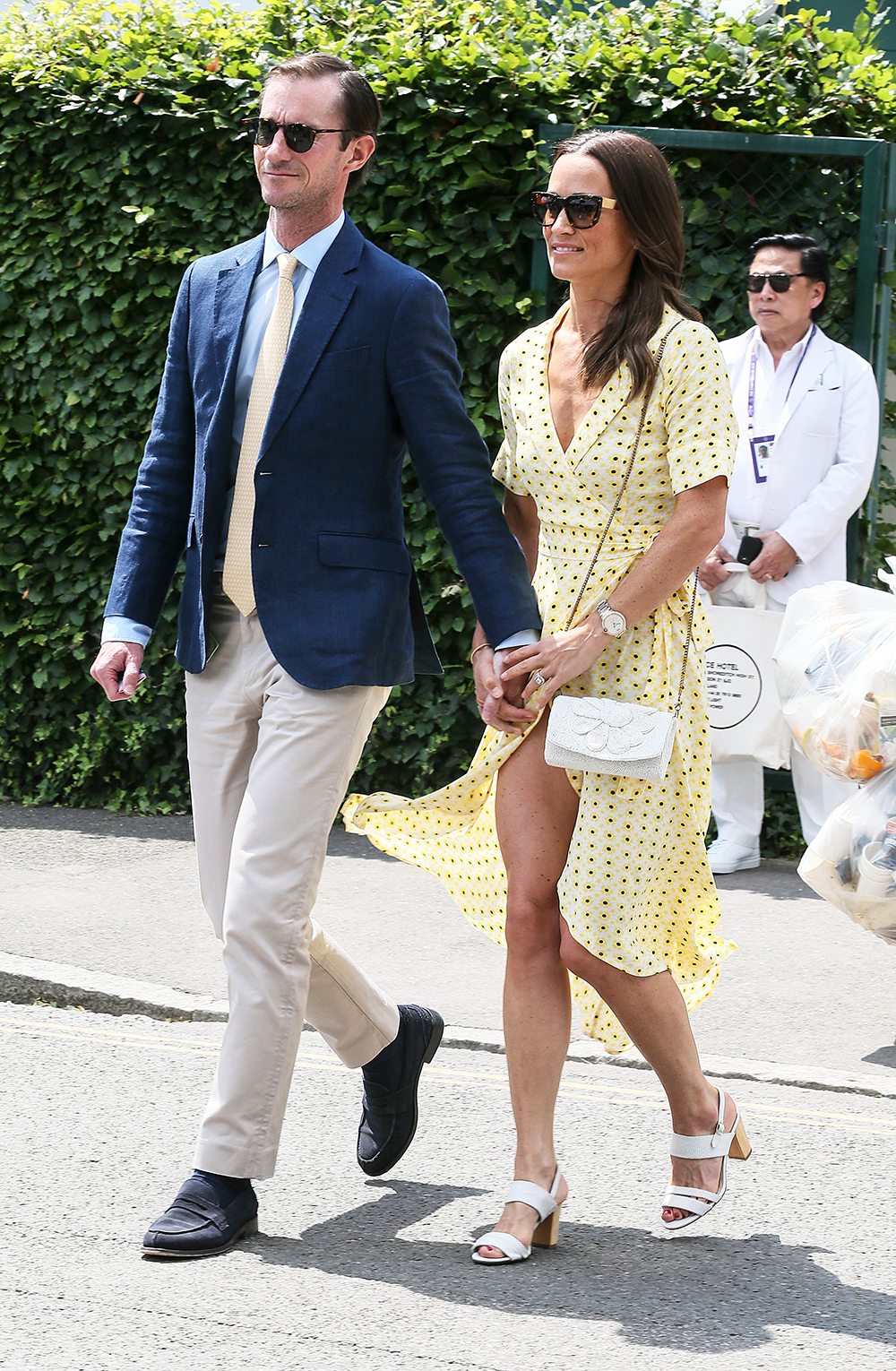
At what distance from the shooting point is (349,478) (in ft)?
11.5

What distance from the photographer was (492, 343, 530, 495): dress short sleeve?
3594 mm

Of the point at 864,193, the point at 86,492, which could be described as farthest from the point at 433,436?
the point at 86,492

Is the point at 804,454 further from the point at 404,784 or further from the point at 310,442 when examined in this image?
the point at 310,442

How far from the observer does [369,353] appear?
138 inches

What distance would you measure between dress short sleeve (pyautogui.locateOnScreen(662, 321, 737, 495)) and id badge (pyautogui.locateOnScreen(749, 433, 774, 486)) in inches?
129

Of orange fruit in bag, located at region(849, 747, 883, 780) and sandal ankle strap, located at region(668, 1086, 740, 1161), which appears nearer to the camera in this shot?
sandal ankle strap, located at region(668, 1086, 740, 1161)

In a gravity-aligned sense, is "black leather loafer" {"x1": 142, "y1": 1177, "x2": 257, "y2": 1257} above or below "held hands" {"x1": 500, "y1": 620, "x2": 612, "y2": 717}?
below

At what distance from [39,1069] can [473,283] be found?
3.75 meters

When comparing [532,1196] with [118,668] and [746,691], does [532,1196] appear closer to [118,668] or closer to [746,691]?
[118,668]

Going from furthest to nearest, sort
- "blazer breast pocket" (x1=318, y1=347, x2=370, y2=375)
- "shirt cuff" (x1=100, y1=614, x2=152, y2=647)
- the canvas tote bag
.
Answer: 1. the canvas tote bag
2. "shirt cuff" (x1=100, y1=614, x2=152, y2=647)
3. "blazer breast pocket" (x1=318, y1=347, x2=370, y2=375)

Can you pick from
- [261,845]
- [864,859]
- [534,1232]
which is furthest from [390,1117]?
[864,859]

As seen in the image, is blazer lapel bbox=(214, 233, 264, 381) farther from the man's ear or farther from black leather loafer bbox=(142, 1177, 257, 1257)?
black leather loafer bbox=(142, 1177, 257, 1257)

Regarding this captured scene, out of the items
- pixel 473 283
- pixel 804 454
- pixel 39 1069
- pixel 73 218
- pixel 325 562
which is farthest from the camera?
pixel 73 218

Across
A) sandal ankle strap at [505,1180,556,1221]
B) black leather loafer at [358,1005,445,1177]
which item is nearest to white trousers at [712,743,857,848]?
black leather loafer at [358,1005,445,1177]
